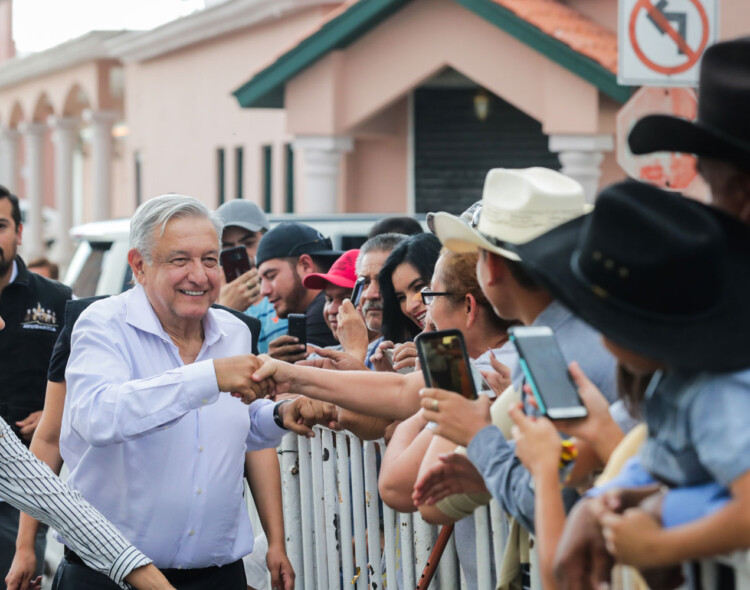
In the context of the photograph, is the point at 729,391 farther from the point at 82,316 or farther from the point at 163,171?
the point at 163,171

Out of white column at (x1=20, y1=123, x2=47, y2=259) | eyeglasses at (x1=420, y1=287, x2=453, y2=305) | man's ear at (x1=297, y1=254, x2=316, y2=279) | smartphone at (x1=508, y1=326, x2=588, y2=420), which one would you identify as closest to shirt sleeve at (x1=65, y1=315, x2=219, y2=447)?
eyeglasses at (x1=420, y1=287, x2=453, y2=305)

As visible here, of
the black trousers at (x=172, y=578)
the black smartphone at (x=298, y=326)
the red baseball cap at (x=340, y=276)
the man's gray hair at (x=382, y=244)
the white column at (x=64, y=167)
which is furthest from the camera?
the white column at (x=64, y=167)

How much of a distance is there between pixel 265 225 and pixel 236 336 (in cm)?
368

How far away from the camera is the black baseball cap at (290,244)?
6.95m

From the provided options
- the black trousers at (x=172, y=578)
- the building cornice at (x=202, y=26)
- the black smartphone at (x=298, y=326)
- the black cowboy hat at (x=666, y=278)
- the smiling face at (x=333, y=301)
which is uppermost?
the building cornice at (x=202, y=26)

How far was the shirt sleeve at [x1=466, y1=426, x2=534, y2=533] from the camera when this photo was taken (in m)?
2.76

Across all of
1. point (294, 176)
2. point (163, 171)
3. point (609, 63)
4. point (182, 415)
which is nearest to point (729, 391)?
point (182, 415)

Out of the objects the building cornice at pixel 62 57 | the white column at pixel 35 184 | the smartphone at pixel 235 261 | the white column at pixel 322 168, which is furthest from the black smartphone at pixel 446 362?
the white column at pixel 35 184

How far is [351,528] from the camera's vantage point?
4.86 m

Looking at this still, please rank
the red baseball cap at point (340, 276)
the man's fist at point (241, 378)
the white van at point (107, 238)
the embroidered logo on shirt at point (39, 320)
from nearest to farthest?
the man's fist at point (241, 378) → the red baseball cap at point (340, 276) → the embroidered logo on shirt at point (39, 320) → the white van at point (107, 238)

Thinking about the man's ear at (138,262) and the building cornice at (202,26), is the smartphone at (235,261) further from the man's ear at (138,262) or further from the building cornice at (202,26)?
the building cornice at (202,26)

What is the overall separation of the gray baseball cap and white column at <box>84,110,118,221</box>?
2230cm

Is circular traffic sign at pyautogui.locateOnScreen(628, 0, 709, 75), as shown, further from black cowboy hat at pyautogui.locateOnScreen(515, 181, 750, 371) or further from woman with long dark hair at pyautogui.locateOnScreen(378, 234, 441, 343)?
black cowboy hat at pyautogui.locateOnScreen(515, 181, 750, 371)

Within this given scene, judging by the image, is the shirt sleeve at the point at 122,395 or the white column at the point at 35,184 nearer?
the shirt sleeve at the point at 122,395
